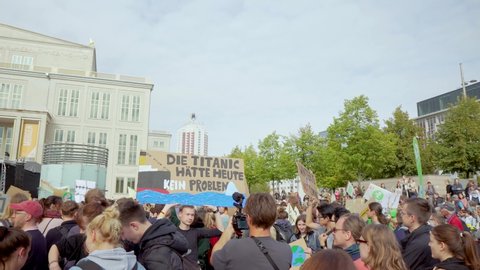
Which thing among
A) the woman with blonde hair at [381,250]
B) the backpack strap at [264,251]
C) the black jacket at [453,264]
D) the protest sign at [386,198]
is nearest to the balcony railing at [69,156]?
the protest sign at [386,198]

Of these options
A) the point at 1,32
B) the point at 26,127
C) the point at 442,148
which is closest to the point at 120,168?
the point at 26,127

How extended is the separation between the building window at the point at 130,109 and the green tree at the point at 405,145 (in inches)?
1211

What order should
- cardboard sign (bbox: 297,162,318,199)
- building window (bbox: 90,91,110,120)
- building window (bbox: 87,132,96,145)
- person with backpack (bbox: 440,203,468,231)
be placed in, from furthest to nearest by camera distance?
building window (bbox: 90,91,110,120) < building window (bbox: 87,132,96,145) < cardboard sign (bbox: 297,162,318,199) < person with backpack (bbox: 440,203,468,231)

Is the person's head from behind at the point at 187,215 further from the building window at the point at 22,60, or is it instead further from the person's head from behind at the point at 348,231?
the building window at the point at 22,60

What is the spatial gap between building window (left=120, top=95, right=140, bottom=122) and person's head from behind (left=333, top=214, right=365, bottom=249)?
45.9 m

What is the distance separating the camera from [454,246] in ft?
12.2

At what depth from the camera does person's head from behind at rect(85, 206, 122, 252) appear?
9.71 feet

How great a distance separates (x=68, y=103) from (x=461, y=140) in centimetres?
4321

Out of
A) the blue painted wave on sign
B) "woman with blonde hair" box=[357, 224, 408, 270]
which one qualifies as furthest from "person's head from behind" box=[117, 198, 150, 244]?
the blue painted wave on sign

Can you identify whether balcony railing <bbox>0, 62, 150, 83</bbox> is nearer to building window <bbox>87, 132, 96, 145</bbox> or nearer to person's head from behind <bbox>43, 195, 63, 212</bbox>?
building window <bbox>87, 132, 96, 145</bbox>

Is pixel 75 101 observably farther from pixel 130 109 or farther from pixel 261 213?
pixel 261 213

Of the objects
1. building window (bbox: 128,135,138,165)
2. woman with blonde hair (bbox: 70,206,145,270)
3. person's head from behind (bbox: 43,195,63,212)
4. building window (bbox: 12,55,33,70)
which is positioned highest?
building window (bbox: 12,55,33,70)

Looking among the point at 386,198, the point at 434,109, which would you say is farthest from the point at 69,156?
the point at 434,109

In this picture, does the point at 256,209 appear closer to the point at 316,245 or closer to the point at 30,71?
the point at 316,245
